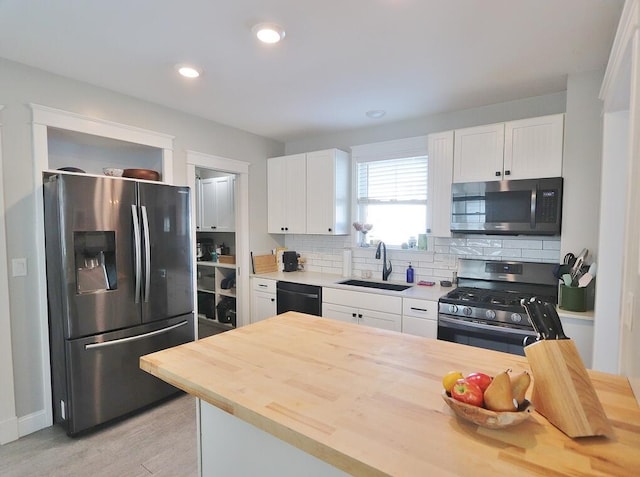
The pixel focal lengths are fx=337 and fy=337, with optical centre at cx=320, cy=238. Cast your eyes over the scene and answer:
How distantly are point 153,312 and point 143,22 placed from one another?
2001mm

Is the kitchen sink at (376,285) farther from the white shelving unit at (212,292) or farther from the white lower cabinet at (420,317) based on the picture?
the white shelving unit at (212,292)

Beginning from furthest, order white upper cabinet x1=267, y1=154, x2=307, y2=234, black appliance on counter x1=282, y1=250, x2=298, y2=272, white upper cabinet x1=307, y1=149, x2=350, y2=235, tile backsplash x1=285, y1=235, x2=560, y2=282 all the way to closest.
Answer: black appliance on counter x1=282, y1=250, x2=298, y2=272, white upper cabinet x1=267, y1=154, x2=307, y2=234, white upper cabinet x1=307, y1=149, x2=350, y2=235, tile backsplash x1=285, y1=235, x2=560, y2=282

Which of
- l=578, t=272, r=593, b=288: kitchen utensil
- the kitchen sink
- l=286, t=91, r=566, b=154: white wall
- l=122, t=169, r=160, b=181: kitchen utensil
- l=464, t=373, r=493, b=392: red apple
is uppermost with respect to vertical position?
l=286, t=91, r=566, b=154: white wall

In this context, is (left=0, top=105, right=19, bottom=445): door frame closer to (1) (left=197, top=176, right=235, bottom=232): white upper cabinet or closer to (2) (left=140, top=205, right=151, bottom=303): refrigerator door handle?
(2) (left=140, top=205, right=151, bottom=303): refrigerator door handle

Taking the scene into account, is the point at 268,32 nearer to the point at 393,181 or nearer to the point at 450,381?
the point at 450,381

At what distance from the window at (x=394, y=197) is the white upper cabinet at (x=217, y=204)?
71.4 inches

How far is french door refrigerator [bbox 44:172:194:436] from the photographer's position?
89.7 inches

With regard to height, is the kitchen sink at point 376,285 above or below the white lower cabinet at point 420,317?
above

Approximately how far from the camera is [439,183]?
3.09 metres

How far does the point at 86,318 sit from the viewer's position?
7.63ft

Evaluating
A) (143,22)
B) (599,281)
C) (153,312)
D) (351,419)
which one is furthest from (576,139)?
(153,312)

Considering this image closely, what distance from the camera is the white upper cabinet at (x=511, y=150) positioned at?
2547mm

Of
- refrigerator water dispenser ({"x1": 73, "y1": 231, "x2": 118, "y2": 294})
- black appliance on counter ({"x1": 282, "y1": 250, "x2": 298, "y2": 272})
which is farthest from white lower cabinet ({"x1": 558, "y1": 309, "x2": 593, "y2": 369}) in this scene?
refrigerator water dispenser ({"x1": 73, "y1": 231, "x2": 118, "y2": 294})

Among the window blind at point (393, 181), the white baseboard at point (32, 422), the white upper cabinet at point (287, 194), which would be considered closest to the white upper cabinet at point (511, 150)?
the window blind at point (393, 181)
